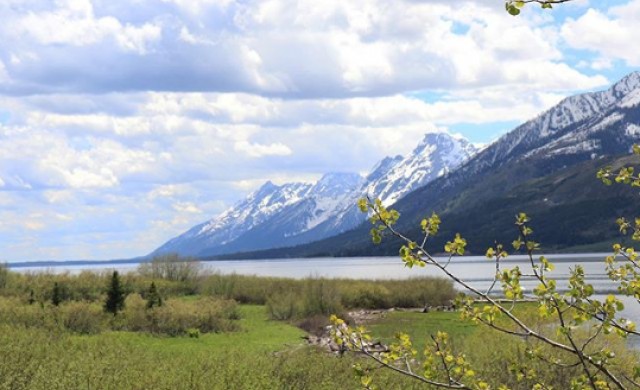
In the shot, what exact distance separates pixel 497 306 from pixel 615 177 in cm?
154

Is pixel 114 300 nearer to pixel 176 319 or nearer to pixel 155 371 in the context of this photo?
pixel 176 319

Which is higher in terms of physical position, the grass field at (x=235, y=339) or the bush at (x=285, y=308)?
the bush at (x=285, y=308)

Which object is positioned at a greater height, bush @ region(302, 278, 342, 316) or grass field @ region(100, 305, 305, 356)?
bush @ region(302, 278, 342, 316)

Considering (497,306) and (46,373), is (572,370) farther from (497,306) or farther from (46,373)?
(497,306)

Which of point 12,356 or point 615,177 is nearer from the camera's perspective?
point 615,177

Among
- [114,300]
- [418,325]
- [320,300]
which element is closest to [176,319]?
[114,300]

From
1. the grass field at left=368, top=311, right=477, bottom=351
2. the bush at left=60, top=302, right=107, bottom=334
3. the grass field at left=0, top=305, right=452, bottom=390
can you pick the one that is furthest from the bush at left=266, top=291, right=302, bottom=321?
the grass field at left=0, top=305, right=452, bottom=390

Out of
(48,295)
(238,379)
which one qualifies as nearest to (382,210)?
(238,379)

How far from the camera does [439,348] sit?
6.35 meters

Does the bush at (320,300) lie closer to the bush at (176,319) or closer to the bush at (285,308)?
the bush at (285,308)

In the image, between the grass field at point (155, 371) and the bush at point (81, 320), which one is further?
the bush at point (81, 320)

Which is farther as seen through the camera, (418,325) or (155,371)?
(418,325)

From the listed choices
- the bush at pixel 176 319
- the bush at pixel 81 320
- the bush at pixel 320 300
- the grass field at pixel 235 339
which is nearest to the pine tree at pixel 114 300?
the bush at pixel 176 319

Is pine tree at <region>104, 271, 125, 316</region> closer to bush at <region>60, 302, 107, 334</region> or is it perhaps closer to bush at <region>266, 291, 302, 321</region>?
bush at <region>60, 302, 107, 334</region>
